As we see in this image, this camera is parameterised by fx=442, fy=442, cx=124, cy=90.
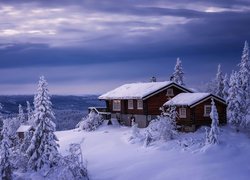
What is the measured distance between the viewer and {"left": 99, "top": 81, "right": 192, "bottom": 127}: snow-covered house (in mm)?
64375

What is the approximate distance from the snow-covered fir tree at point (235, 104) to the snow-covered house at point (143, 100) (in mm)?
8834

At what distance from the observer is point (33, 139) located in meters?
45.3

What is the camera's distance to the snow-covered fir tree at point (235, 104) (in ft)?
185

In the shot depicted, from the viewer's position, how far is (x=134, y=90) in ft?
226

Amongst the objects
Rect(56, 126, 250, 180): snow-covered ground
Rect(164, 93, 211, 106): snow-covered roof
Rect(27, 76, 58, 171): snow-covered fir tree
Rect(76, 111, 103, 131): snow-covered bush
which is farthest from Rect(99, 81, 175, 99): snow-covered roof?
Rect(27, 76, 58, 171): snow-covered fir tree

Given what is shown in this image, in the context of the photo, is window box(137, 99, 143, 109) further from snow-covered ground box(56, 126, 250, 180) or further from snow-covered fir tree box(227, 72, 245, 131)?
snow-covered fir tree box(227, 72, 245, 131)

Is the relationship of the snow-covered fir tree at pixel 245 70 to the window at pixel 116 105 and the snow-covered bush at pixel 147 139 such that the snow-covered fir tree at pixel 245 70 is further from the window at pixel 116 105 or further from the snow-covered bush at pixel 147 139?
the snow-covered bush at pixel 147 139

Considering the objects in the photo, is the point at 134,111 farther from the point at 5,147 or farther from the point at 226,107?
the point at 5,147

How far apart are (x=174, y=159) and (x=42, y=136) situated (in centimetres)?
1394

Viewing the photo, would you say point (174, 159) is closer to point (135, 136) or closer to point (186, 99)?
point (135, 136)

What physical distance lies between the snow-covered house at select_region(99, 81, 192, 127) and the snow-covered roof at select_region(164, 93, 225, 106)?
2.65 m

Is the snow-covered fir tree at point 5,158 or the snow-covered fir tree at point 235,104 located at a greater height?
the snow-covered fir tree at point 235,104

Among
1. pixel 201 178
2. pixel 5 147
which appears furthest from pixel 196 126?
pixel 5 147

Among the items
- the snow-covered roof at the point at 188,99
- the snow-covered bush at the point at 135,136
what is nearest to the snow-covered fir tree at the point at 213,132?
the snow-covered roof at the point at 188,99
